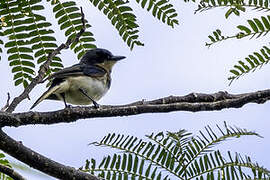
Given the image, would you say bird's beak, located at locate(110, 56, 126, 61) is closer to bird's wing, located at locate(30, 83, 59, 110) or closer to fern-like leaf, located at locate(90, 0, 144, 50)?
bird's wing, located at locate(30, 83, 59, 110)

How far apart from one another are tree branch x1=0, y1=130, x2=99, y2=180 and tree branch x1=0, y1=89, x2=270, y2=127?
9 centimetres

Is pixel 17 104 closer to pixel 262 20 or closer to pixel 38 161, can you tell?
pixel 38 161

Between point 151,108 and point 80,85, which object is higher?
point 80,85

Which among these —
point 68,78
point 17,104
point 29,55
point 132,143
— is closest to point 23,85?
point 29,55

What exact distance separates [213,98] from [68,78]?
8.51 ft

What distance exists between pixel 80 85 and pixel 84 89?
57mm

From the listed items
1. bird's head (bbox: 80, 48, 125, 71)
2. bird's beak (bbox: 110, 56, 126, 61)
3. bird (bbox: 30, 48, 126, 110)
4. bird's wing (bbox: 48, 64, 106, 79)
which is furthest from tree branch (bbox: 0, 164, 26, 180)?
bird's beak (bbox: 110, 56, 126, 61)

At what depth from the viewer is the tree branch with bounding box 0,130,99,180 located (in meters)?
2.28

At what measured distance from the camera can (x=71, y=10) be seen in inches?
121

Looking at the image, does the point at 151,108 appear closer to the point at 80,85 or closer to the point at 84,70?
the point at 80,85

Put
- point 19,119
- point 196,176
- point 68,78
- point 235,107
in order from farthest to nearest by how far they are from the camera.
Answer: point 68,78, point 19,119, point 235,107, point 196,176

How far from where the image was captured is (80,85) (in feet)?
16.2

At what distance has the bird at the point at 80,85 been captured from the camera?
455 centimetres

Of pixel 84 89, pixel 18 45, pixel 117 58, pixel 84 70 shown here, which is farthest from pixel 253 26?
pixel 117 58
